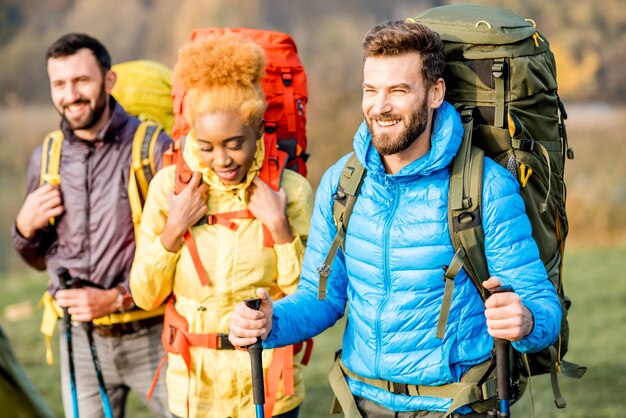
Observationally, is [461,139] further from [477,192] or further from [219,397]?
[219,397]

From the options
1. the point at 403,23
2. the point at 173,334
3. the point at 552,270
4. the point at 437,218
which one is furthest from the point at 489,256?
the point at 173,334

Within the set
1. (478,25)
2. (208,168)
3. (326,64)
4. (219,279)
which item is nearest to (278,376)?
(219,279)

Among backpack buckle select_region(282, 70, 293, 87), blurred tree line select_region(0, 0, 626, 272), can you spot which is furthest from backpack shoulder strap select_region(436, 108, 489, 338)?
blurred tree line select_region(0, 0, 626, 272)

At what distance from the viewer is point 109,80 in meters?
5.42

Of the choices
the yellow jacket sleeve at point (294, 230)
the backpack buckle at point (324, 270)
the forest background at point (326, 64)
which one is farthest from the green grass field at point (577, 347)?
the backpack buckle at point (324, 270)

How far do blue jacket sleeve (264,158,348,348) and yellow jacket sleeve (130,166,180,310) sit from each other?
880mm

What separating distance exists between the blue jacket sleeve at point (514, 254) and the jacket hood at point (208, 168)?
1.34 meters

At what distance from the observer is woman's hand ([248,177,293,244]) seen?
452 centimetres

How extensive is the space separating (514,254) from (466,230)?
0.18m

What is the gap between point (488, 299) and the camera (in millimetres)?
3305

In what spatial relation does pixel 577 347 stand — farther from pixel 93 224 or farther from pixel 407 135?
pixel 407 135

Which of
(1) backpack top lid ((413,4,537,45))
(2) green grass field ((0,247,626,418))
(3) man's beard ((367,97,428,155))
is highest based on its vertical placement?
(1) backpack top lid ((413,4,537,45))

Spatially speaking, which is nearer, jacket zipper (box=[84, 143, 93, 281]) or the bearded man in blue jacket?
the bearded man in blue jacket

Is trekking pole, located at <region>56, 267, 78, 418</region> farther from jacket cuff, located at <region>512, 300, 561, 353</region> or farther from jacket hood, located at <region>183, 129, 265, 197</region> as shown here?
jacket cuff, located at <region>512, 300, 561, 353</region>
